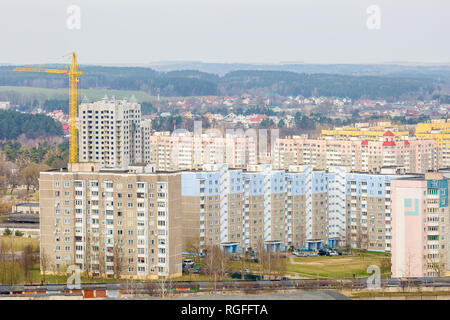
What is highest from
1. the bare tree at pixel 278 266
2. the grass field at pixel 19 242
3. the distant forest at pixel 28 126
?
Result: the distant forest at pixel 28 126

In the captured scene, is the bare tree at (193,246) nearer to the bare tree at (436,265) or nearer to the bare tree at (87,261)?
the bare tree at (87,261)

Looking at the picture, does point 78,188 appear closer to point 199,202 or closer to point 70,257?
point 70,257

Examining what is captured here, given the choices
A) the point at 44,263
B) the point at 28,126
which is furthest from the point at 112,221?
the point at 28,126

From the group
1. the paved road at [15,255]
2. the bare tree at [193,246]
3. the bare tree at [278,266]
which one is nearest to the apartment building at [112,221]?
the paved road at [15,255]

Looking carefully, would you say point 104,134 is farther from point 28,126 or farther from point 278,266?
point 28,126

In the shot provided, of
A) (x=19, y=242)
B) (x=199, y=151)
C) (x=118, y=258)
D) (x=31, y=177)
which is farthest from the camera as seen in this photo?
(x=199, y=151)

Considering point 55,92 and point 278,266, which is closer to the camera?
point 278,266

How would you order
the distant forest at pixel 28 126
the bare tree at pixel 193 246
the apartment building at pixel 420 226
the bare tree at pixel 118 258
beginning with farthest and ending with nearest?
the distant forest at pixel 28 126, the bare tree at pixel 193 246, the apartment building at pixel 420 226, the bare tree at pixel 118 258
